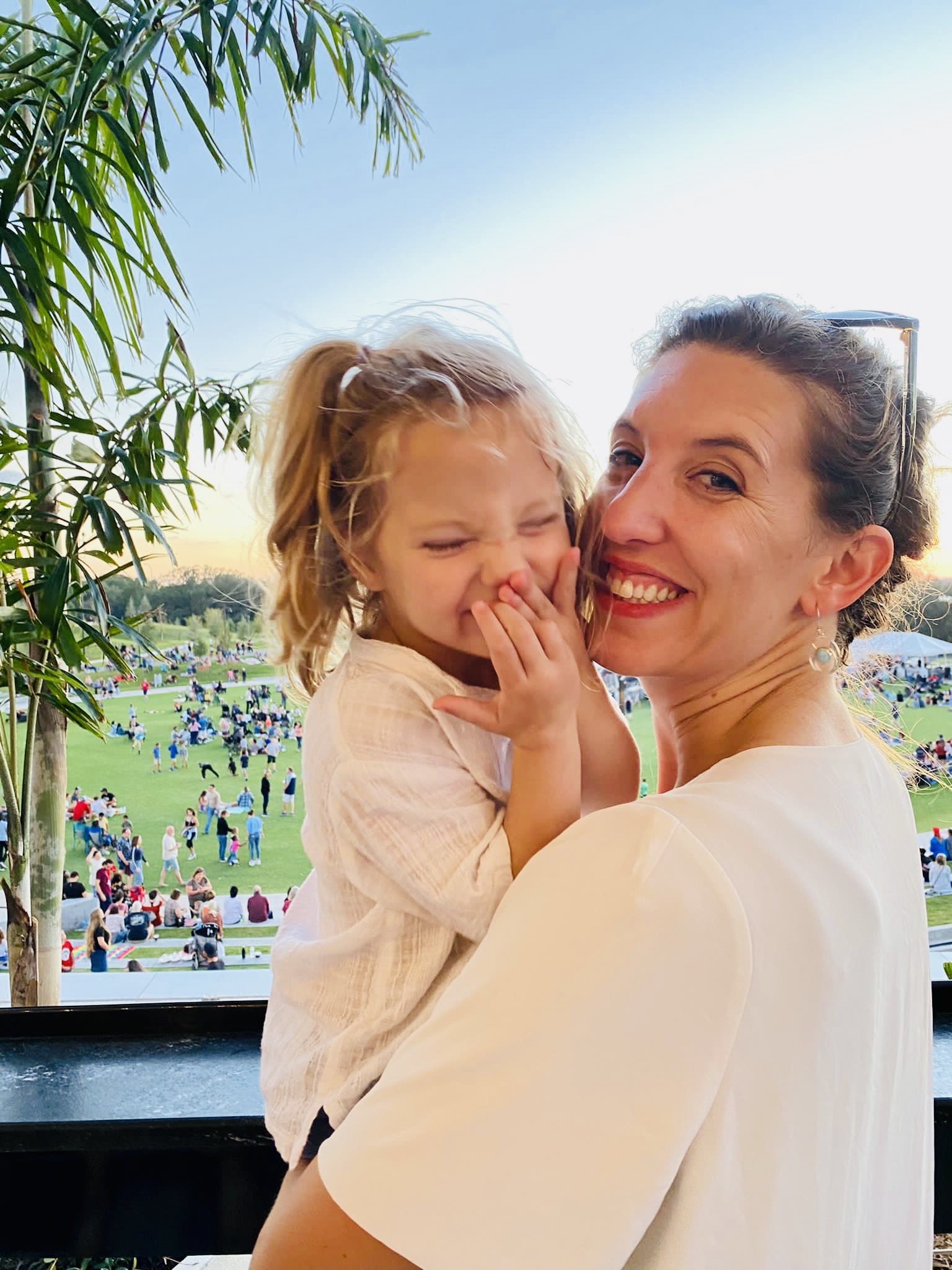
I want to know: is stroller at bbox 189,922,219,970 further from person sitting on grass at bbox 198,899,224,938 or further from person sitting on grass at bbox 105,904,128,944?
person sitting on grass at bbox 105,904,128,944

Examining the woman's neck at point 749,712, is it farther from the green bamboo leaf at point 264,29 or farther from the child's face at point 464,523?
the green bamboo leaf at point 264,29

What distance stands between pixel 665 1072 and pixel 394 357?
0.80 meters

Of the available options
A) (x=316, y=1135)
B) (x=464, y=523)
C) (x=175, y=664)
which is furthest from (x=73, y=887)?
(x=464, y=523)

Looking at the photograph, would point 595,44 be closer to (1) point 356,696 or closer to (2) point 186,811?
(1) point 356,696

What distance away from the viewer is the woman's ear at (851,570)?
3.56 ft

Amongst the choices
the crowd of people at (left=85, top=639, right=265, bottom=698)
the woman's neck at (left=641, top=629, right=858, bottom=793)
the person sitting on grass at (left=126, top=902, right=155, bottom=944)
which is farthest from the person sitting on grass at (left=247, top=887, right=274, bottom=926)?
the woman's neck at (left=641, top=629, right=858, bottom=793)

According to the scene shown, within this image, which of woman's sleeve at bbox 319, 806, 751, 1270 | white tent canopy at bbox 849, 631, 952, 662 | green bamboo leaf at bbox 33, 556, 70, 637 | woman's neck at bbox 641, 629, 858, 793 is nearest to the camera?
woman's sleeve at bbox 319, 806, 751, 1270

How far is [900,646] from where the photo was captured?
1887 mm

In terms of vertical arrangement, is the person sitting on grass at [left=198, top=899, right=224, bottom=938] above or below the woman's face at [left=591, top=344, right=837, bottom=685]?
below

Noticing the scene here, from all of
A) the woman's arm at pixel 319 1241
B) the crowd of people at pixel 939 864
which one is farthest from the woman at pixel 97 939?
the crowd of people at pixel 939 864

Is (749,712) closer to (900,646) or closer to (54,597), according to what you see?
(900,646)

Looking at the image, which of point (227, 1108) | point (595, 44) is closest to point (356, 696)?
point (227, 1108)

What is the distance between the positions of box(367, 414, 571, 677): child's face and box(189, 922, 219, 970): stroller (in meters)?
1.47

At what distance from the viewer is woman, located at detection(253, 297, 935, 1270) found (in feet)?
2.16
